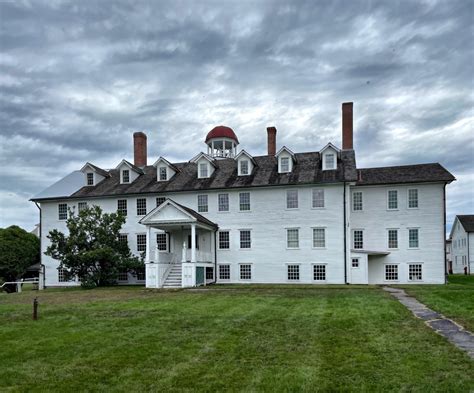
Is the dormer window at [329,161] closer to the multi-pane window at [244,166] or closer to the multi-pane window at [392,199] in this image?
the multi-pane window at [392,199]

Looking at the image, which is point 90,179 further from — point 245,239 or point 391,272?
point 391,272

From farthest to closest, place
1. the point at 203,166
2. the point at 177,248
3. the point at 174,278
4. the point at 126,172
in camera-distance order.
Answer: the point at 126,172, the point at 203,166, the point at 177,248, the point at 174,278

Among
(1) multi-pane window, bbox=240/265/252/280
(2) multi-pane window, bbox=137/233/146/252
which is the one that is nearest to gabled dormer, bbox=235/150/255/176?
(1) multi-pane window, bbox=240/265/252/280

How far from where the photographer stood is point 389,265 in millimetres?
30453

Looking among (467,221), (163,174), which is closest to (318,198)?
(163,174)

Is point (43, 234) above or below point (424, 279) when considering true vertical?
above

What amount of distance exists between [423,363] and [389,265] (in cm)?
2394

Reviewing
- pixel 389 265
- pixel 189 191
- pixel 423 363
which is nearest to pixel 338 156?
pixel 389 265

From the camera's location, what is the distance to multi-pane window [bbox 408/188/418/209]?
98.2 ft

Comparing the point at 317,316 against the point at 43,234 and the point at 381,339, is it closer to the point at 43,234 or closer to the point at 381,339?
the point at 381,339

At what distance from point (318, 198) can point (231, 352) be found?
21810 millimetres

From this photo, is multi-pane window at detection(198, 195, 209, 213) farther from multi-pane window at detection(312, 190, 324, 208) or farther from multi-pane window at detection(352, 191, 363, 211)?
multi-pane window at detection(352, 191, 363, 211)

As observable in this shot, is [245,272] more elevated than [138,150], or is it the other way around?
[138,150]

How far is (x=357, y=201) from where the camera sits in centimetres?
3116
